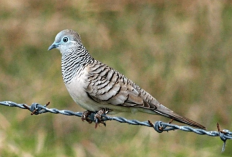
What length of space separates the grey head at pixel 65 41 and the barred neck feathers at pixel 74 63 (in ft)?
0.18

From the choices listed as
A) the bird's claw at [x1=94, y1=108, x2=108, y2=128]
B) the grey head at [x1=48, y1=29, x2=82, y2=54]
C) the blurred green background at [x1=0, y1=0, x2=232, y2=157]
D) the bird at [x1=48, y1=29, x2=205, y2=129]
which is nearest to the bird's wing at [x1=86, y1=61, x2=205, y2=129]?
the bird at [x1=48, y1=29, x2=205, y2=129]

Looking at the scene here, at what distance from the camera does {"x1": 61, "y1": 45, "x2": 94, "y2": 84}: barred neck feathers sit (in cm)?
501

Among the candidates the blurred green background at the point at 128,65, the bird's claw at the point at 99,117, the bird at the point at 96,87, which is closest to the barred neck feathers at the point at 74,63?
the bird at the point at 96,87

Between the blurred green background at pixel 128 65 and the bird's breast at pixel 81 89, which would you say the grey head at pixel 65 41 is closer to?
the bird's breast at pixel 81 89

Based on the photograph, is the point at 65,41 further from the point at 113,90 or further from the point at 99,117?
the point at 99,117

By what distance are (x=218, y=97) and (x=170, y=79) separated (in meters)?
0.75

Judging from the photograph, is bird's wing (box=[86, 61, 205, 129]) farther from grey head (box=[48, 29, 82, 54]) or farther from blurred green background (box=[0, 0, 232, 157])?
blurred green background (box=[0, 0, 232, 157])

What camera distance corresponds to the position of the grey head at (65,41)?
16.7 feet

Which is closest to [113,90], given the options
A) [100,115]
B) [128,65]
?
[100,115]

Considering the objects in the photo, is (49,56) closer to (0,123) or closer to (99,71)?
(0,123)

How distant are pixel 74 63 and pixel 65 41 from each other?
0.24 metres

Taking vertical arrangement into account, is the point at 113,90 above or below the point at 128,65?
below

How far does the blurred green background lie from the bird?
2.36 m

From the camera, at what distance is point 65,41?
5.14m
